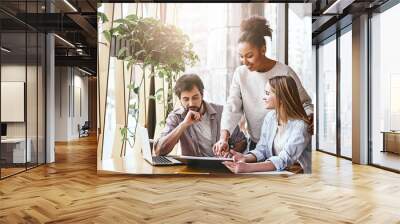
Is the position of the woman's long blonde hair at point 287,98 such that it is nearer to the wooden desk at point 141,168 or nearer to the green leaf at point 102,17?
the wooden desk at point 141,168

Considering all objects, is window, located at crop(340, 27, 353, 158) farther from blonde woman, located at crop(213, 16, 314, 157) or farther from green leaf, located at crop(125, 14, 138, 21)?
green leaf, located at crop(125, 14, 138, 21)

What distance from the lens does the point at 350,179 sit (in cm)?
635

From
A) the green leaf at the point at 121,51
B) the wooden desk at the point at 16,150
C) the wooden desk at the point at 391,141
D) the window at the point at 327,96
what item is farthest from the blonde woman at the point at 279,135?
the window at the point at 327,96

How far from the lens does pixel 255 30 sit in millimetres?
6617

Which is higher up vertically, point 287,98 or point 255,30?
point 255,30

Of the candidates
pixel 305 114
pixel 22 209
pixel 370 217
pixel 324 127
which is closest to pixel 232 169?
pixel 305 114

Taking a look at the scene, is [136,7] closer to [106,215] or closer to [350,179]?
[106,215]

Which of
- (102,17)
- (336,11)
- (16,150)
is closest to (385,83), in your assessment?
(336,11)

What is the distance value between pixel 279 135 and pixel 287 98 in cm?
63

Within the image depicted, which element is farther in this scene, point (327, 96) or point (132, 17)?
point (327, 96)

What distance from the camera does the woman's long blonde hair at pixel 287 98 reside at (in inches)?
257

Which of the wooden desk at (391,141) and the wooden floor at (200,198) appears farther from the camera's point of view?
the wooden desk at (391,141)

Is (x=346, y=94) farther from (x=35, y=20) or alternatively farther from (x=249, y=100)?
(x=35, y=20)

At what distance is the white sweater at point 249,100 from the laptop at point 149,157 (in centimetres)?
104
